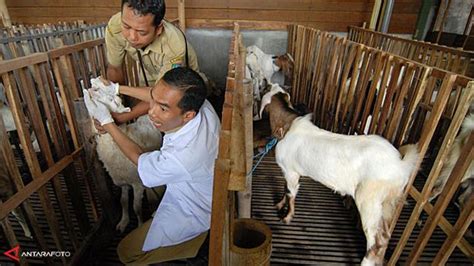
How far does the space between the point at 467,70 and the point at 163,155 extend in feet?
13.7

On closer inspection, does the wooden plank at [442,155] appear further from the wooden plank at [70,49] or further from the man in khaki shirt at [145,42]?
the wooden plank at [70,49]

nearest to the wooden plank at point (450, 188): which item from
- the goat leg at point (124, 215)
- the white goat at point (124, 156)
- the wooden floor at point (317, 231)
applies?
the wooden floor at point (317, 231)

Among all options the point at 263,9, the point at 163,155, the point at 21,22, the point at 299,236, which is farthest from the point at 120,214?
the point at 21,22

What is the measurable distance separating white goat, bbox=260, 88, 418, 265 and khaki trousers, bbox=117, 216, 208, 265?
1230 millimetres

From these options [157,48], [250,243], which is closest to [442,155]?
[250,243]

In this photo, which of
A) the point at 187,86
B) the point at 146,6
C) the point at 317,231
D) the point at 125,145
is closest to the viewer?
the point at 187,86

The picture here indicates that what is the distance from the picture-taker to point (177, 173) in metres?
1.61

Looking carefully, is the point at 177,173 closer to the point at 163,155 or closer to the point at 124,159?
the point at 163,155

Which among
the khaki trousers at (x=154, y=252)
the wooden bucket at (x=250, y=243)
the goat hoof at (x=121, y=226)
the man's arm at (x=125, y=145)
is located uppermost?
the man's arm at (x=125, y=145)

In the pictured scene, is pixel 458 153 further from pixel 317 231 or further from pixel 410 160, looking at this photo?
pixel 317 231

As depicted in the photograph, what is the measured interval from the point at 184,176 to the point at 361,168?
139cm

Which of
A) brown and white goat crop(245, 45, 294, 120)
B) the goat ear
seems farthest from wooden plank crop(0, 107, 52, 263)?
brown and white goat crop(245, 45, 294, 120)

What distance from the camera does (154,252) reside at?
69.3 inches

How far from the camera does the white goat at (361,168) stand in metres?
2.03
